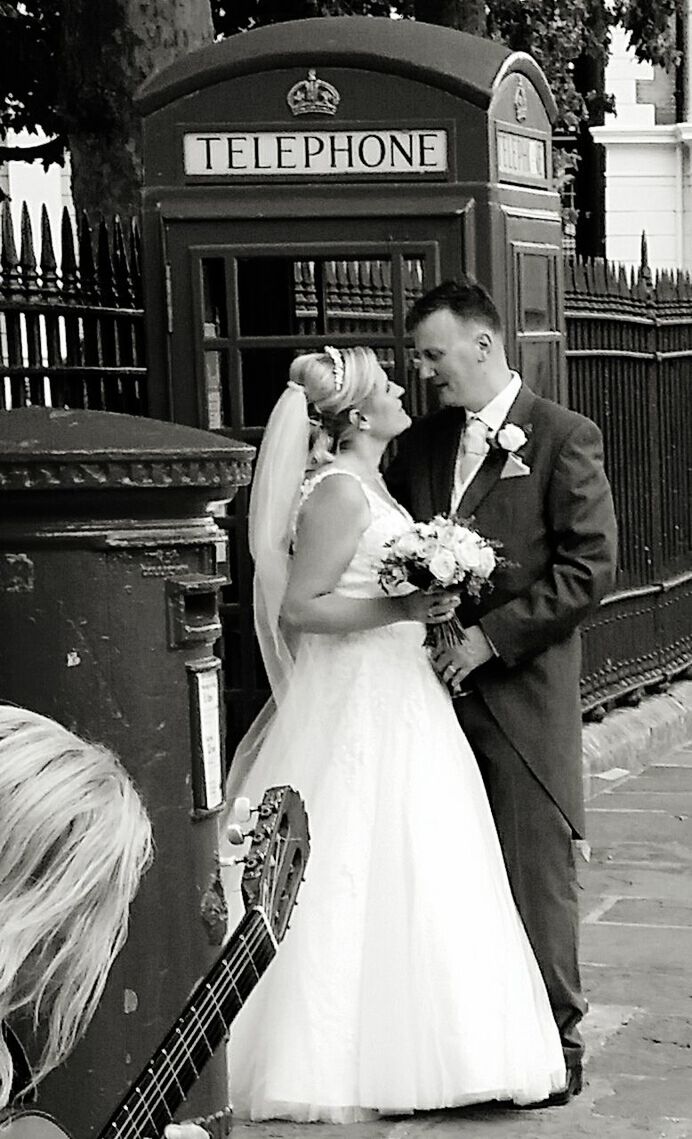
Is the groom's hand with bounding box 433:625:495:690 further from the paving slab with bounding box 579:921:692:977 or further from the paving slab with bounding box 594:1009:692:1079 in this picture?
the paving slab with bounding box 579:921:692:977

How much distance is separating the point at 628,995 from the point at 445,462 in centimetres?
156

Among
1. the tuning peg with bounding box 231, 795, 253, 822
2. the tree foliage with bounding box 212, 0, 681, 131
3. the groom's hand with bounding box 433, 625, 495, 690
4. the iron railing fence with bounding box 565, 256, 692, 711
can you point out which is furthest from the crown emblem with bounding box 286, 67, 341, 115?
the tree foliage with bounding box 212, 0, 681, 131

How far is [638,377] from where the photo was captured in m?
9.74

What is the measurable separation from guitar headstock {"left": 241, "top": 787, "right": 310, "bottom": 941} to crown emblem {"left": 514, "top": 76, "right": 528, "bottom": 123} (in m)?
3.15

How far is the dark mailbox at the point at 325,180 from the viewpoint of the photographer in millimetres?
5531

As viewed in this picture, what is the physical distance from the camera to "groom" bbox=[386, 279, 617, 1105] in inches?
189

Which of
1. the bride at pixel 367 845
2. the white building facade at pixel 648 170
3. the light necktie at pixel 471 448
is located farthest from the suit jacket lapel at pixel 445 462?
the white building facade at pixel 648 170

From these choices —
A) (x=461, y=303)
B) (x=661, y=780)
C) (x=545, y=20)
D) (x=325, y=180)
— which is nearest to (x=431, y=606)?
(x=461, y=303)

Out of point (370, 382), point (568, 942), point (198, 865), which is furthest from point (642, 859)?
point (198, 865)

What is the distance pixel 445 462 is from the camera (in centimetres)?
504

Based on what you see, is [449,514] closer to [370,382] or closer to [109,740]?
[370,382]

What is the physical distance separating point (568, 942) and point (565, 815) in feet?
0.94

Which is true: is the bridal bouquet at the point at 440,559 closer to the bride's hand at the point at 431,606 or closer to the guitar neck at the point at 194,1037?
the bride's hand at the point at 431,606

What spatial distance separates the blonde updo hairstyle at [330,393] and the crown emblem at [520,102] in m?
1.15
